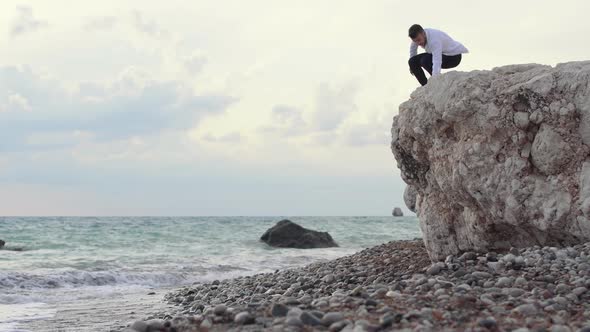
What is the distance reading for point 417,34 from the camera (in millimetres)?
10664

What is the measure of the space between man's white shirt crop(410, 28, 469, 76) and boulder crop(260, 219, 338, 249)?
19.0 meters

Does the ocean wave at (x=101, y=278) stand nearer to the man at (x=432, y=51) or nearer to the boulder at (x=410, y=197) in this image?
the boulder at (x=410, y=197)

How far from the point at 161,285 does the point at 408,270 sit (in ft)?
28.7

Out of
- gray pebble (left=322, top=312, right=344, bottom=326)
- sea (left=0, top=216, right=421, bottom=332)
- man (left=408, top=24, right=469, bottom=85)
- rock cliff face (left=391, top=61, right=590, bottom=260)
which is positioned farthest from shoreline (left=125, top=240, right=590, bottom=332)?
sea (left=0, top=216, right=421, bottom=332)

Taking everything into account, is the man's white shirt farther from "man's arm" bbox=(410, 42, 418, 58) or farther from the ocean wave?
the ocean wave

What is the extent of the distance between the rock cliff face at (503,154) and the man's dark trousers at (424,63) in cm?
62

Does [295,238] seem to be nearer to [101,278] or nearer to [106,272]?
[106,272]

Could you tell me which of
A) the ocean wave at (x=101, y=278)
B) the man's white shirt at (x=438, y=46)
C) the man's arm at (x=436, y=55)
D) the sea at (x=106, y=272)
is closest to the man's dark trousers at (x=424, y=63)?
the man's white shirt at (x=438, y=46)

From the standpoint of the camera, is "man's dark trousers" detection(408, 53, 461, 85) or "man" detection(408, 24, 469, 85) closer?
"man" detection(408, 24, 469, 85)

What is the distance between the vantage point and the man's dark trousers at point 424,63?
1107 cm

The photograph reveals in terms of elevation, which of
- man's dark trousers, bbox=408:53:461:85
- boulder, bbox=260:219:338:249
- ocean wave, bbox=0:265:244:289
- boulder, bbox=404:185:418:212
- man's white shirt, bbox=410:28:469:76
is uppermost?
man's white shirt, bbox=410:28:469:76

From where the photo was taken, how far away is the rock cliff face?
8992mm

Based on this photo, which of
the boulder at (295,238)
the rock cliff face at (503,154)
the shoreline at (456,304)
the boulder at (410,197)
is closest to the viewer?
the shoreline at (456,304)

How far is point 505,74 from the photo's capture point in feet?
33.4
